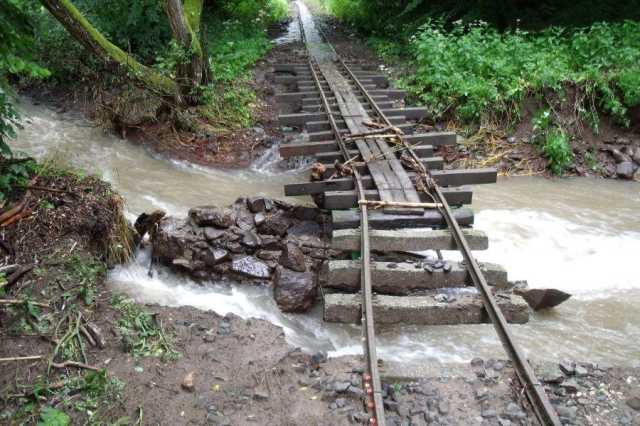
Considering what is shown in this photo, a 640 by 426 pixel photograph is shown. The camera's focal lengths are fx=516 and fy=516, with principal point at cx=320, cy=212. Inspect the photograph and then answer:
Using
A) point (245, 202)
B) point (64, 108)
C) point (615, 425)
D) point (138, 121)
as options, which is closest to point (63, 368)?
point (245, 202)

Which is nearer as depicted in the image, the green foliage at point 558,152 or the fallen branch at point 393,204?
the fallen branch at point 393,204

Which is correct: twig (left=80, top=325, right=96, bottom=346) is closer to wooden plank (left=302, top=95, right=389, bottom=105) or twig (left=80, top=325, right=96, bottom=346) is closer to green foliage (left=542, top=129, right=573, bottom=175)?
wooden plank (left=302, top=95, right=389, bottom=105)

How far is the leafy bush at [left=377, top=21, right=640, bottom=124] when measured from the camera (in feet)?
33.3

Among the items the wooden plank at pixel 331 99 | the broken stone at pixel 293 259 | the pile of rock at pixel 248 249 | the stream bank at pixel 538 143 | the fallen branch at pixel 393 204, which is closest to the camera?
the fallen branch at pixel 393 204

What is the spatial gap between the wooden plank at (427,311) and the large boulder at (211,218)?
2322mm

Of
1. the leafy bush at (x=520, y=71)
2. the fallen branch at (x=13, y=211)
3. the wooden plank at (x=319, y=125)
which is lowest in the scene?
the fallen branch at (x=13, y=211)

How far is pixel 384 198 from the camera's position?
5.56 metres

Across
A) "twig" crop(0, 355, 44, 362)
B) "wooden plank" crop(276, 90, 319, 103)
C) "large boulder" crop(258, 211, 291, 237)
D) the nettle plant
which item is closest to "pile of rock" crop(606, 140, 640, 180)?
the nettle plant

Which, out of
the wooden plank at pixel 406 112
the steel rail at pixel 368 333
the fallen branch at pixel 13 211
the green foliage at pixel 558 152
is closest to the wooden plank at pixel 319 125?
the wooden plank at pixel 406 112

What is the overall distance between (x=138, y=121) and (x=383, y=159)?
5.43 meters

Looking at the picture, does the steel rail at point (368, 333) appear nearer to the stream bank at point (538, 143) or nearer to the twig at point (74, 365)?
the twig at point (74, 365)

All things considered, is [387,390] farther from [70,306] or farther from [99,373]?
[70,306]

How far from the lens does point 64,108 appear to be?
409 inches

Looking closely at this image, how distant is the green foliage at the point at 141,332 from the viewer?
3.89 metres
